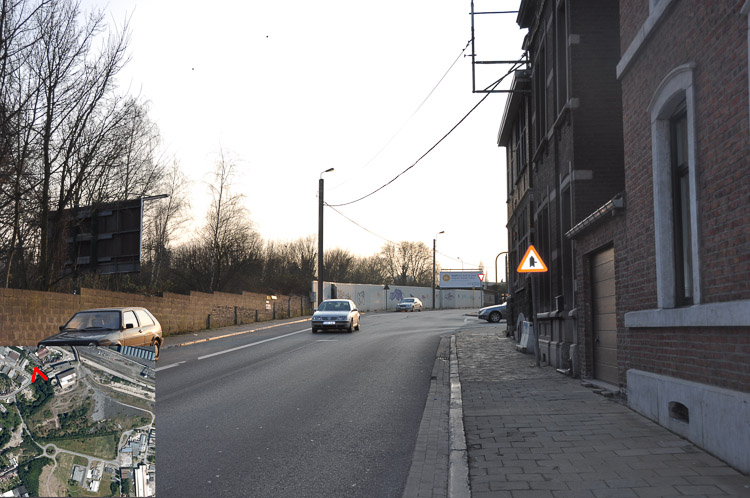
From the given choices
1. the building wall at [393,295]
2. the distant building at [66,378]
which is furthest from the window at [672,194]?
the building wall at [393,295]

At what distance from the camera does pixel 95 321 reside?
47.8 ft

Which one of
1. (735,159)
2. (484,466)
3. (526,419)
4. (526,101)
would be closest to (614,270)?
(526,419)

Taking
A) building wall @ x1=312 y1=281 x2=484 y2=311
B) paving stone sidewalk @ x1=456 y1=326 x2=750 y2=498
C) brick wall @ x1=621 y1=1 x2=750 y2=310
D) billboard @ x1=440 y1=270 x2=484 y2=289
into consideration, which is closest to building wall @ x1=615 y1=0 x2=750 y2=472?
brick wall @ x1=621 y1=1 x2=750 y2=310

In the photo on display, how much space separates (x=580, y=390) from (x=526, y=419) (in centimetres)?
273

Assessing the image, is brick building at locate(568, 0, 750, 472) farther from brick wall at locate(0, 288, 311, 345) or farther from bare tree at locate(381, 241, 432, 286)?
bare tree at locate(381, 241, 432, 286)

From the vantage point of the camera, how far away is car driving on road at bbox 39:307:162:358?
1352 centimetres

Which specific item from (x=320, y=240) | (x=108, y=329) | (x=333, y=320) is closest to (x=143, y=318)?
(x=108, y=329)

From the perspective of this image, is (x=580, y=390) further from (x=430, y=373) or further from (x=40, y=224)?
(x=40, y=224)

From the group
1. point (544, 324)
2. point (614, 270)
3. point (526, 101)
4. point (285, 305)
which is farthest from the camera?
point (285, 305)

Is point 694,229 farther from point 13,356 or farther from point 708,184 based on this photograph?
point 13,356

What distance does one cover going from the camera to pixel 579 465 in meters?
5.59

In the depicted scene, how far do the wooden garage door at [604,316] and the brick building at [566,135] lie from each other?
122 centimetres

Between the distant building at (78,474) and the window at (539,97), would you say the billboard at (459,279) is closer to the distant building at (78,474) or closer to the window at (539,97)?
the window at (539,97)

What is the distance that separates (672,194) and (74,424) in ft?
22.0
